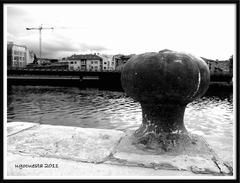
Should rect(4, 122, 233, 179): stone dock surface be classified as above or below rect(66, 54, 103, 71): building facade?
below

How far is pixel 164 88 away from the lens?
8.86ft

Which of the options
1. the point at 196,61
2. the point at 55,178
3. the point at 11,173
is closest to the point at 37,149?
the point at 11,173

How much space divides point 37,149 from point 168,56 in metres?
1.95

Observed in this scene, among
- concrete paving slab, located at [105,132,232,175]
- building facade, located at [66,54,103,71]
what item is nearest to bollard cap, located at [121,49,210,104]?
concrete paving slab, located at [105,132,232,175]

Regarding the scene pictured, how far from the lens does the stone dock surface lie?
85.9 inches

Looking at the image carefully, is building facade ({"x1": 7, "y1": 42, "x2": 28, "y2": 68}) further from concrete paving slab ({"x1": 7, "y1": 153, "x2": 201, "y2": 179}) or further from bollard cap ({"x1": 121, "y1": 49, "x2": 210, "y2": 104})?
concrete paving slab ({"x1": 7, "y1": 153, "x2": 201, "y2": 179})

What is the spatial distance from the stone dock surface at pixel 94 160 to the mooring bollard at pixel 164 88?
0.99 ft

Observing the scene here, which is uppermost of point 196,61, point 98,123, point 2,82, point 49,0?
point 49,0

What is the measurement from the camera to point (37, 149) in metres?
2.78

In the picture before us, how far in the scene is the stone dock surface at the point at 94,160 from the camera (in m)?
2.18

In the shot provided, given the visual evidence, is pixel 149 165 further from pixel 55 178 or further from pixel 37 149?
pixel 37 149

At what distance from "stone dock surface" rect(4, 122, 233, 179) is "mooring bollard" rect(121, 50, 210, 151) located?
303 mm

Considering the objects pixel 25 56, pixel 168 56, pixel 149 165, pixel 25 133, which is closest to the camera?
pixel 149 165

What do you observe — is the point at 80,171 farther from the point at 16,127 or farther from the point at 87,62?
the point at 87,62
